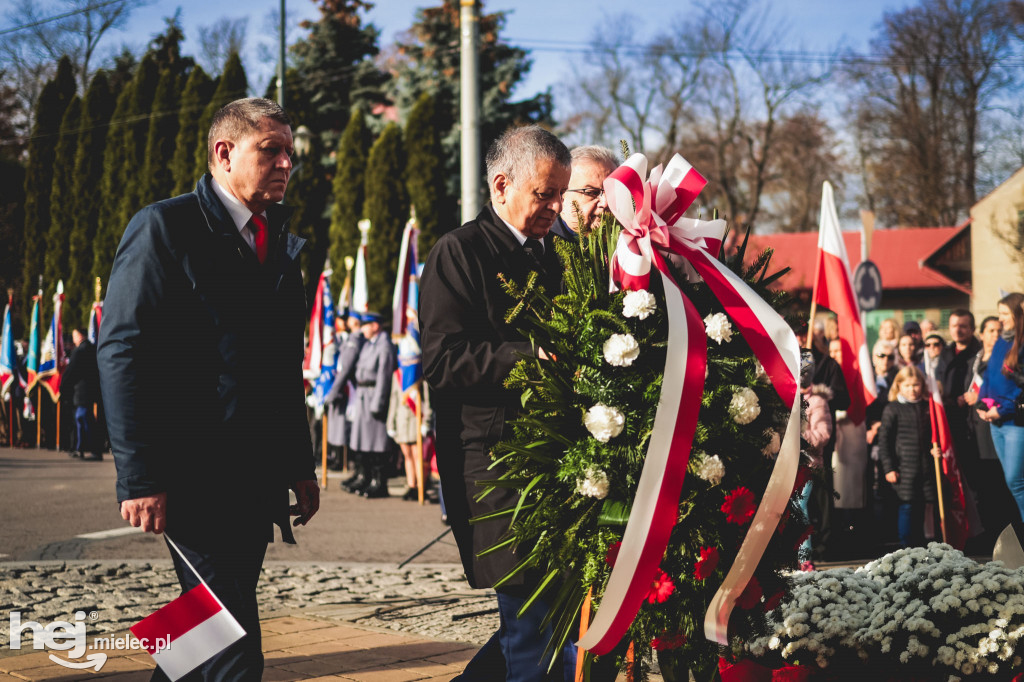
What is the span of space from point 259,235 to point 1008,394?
712cm

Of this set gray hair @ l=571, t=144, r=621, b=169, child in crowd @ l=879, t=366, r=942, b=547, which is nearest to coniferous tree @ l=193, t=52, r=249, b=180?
child in crowd @ l=879, t=366, r=942, b=547

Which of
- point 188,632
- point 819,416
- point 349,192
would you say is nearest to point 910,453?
point 819,416

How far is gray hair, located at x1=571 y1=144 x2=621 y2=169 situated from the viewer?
163 inches

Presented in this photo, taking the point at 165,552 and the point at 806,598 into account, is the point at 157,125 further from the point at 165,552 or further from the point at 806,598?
the point at 806,598

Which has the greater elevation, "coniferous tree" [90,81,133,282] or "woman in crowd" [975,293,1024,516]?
"coniferous tree" [90,81,133,282]

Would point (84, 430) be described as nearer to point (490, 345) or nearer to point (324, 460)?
point (324, 460)

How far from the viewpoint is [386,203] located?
27.0m

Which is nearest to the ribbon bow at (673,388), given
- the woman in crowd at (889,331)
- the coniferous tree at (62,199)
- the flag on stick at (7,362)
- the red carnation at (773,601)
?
the red carnation at (773,601)

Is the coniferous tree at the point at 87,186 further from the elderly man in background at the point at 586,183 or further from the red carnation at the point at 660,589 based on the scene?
the red carnation at the point at 660,589

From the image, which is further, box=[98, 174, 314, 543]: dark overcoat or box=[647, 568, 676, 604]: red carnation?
box=[98, 174, 314, 543]: dark overcoat

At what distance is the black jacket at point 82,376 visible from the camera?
1678cm

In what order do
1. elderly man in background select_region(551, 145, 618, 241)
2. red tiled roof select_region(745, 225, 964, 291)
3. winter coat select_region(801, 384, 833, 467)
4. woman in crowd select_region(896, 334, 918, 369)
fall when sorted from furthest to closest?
1. red tiled roof select_region(745, 225, 964, 291)
2. woman in crowd select_region(896, 334, 918, 369)
3. winter coat select_region(801, 384, 833, 467)
4. elderly man in background select_region(551, 145, 618, 241)

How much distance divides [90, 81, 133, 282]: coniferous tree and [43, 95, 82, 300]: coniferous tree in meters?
1.31

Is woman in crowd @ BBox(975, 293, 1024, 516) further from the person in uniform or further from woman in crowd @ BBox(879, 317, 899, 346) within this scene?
the person in uniform
